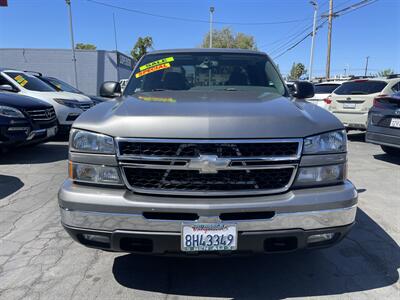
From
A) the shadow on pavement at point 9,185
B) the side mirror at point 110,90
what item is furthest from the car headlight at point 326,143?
the shadow on pavement at point 9,185

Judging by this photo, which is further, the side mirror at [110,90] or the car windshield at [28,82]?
the car windshield at [28,82]

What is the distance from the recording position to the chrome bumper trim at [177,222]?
7.73ft

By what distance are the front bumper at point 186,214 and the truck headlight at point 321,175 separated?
0.06m

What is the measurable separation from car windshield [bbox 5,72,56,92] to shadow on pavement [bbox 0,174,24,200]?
4179 mm

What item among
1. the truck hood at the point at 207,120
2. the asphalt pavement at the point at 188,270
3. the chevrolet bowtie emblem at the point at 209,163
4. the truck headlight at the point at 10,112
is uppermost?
the truck hood at the point at 207,120

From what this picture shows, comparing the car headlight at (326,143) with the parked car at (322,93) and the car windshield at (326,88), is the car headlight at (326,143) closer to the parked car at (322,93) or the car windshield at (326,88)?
the parked car at (322,93)

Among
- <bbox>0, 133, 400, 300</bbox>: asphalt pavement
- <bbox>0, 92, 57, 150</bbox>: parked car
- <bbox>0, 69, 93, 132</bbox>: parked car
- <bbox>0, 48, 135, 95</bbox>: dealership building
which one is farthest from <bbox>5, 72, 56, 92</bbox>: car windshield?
<bbox>0, 48, 135, 95</bbox>: dealership building

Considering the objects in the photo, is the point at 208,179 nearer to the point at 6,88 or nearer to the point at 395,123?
the point at 395,123

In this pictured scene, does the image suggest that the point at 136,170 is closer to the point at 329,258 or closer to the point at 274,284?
the point at 274,284

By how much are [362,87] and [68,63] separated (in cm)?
2510

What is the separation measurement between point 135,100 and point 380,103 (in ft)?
19.0

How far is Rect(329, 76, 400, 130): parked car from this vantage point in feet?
32.1

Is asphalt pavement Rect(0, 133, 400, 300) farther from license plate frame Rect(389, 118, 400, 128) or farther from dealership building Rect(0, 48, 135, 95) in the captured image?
dealership building Rect(0, 48, 135, 95)

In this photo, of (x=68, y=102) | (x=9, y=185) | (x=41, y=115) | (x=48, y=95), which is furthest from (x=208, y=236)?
(x=48, y=95)
